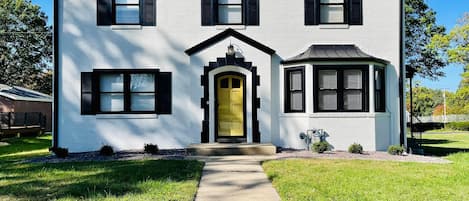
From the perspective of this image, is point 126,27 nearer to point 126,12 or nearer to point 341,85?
point 126,12

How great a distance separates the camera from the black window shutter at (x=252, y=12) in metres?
12.6

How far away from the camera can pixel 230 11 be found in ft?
41.7

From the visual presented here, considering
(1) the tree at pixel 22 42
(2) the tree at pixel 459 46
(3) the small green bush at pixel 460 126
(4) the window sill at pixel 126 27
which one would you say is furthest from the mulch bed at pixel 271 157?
(1) the tree at pixel 22 42

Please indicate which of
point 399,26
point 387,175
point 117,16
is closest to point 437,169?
point 387,175

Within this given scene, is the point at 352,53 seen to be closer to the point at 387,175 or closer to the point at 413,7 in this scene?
the point at 387,175

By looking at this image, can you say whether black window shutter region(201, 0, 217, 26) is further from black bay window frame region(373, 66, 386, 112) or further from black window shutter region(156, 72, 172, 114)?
black bay window frame region(373, 66, 386, 112)

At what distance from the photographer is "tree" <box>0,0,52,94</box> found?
36344 mm

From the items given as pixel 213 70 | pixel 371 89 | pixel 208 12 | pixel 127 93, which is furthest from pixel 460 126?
pixel 127 93

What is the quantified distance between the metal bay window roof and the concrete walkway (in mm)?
3813

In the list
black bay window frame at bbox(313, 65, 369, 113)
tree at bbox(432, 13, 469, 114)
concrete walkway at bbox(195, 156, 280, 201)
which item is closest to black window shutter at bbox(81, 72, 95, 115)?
concrete walkway at bbox(195, 156, 280, 201)

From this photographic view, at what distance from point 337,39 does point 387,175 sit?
605 centimetres

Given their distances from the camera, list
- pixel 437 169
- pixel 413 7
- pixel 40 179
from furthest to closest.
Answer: pixel 413 7 → pixel 437 169 → pixel 40 179

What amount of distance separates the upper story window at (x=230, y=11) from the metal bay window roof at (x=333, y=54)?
2.03 m

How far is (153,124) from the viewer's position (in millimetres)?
12484
